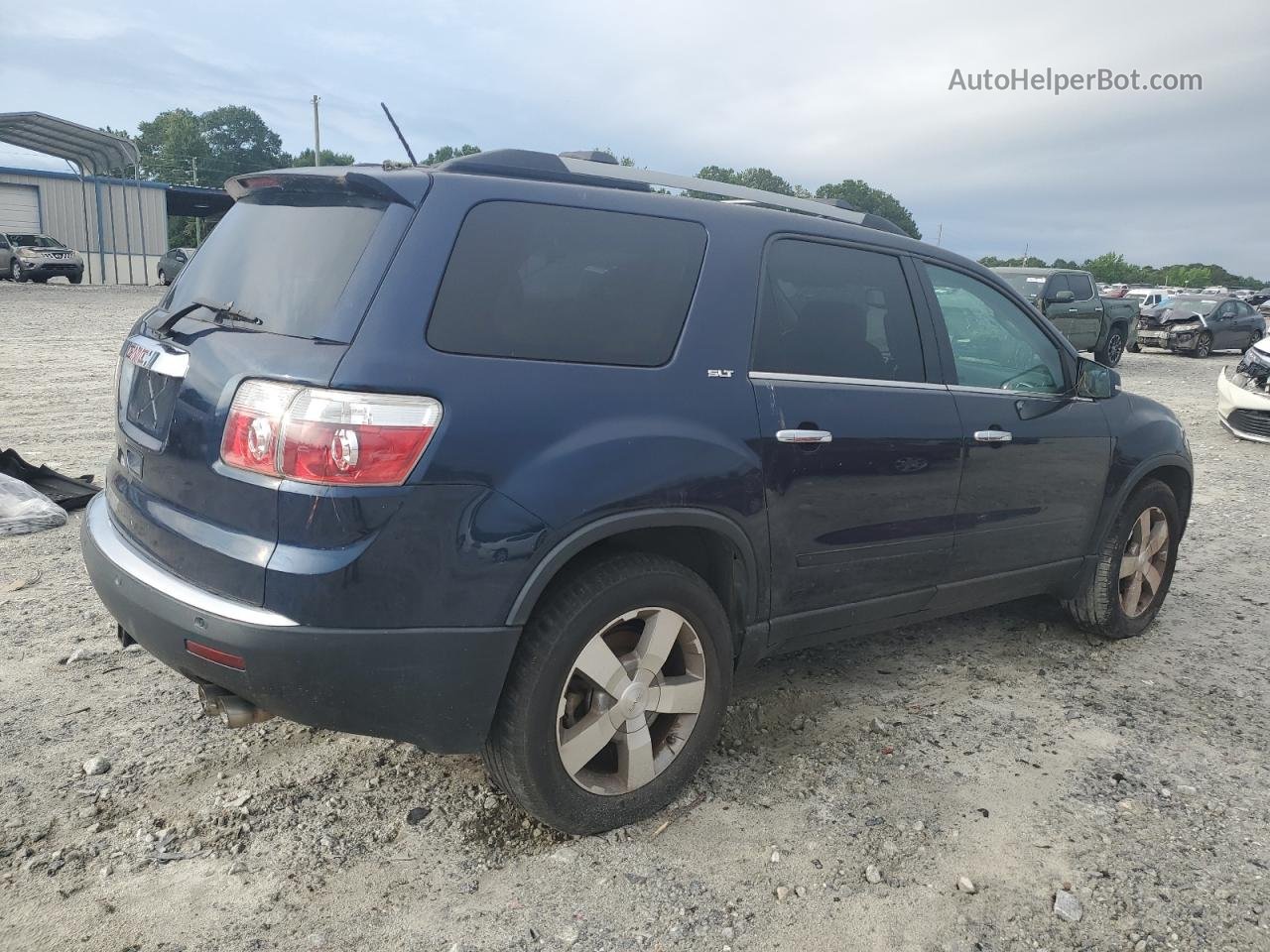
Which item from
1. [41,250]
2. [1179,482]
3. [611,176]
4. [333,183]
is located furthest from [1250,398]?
[41,250]

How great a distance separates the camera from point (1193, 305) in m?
22.9

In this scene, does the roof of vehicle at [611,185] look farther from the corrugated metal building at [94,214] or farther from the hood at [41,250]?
the corrugated metal building at [94,214]

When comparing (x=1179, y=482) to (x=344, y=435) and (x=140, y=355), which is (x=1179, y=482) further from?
(x=140, y=355)

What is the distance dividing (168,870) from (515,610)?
1.16 metres

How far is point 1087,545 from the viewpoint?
13.9ft

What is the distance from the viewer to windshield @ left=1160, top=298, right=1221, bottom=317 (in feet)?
74.2

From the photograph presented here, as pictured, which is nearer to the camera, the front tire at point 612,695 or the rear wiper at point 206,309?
the front tire at point 612,695

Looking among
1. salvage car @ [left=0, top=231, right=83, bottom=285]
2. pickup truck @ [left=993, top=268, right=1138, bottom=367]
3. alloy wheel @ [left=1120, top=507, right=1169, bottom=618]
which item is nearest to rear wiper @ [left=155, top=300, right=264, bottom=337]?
alloy wheel @ [left=1120, top=507, right=1169, bottom=618]

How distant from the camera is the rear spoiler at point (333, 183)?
252cm

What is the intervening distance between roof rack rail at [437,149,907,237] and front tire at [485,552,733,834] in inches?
45.2

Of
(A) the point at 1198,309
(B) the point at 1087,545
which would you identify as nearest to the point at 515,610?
(B) the point at 1087,545

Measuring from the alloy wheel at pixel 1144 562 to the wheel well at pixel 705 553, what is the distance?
7.57ft

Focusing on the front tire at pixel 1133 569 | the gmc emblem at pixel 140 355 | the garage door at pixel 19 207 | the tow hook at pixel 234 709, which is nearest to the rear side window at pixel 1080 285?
the front tire at pixel 1133 569

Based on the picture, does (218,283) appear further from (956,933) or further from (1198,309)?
(1198,309)
